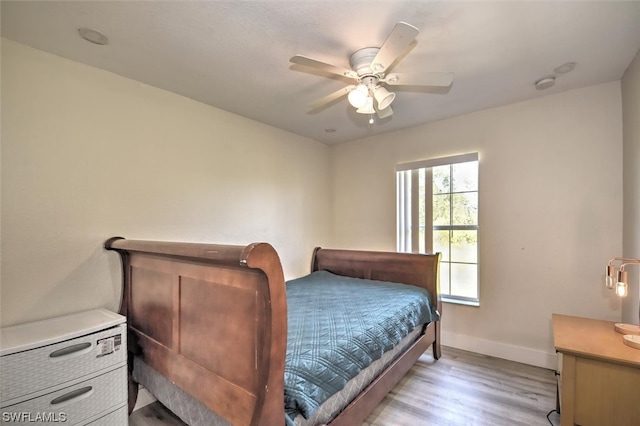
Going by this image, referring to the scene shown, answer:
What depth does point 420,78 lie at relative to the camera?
174 cm

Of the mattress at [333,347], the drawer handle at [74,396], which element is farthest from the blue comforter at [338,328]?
the drawer handle at [74,396]

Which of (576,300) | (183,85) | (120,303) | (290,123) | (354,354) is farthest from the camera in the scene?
(290,123)

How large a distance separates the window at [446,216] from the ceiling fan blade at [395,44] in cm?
186

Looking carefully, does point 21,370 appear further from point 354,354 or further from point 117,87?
point 117,87

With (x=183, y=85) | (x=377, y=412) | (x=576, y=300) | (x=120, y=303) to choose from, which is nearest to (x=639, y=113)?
(x=576, y=300)

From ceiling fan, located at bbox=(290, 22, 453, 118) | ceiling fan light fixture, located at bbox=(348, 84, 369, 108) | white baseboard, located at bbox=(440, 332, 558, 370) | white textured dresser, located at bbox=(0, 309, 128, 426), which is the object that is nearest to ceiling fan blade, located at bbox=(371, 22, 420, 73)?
ceiling fan, located at bbox=(290, 22, 453, 118)

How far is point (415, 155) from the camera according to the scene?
3402 mm

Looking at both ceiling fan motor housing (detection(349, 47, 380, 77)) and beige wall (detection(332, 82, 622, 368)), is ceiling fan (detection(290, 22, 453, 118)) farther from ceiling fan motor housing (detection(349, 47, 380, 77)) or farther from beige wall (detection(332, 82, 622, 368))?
beige wall (detection(332, 82, 622, 368))

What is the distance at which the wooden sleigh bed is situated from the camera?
107 cm

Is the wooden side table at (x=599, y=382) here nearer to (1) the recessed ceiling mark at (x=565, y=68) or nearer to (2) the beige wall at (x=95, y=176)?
(1) the recessed ceiling mark at (x=565, y=68)

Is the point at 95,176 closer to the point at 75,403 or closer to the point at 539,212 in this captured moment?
the point at 75,403

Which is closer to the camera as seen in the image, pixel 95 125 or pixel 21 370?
pixel 21 370

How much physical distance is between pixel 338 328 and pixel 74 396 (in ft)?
4.86

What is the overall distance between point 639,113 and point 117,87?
3665mm
